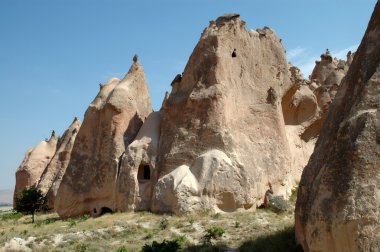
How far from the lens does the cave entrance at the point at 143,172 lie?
2120 centimetres

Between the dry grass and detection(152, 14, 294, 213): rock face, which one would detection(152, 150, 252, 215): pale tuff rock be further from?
the dry grass

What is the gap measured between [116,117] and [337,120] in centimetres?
1391

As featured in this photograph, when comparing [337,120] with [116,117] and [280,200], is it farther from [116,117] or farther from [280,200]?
[116,117]

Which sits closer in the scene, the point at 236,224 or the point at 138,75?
the point at 236,224

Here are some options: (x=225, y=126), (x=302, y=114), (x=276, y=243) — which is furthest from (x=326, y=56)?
(x=276, y=243)

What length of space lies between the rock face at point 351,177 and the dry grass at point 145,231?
544cm

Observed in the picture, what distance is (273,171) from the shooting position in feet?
67.3

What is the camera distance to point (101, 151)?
880 inches

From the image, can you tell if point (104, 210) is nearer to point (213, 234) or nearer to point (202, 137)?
point (202, 137)

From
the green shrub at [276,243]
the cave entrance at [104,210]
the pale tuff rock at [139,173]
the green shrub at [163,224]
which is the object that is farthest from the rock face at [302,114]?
the green shrub at [276,243]

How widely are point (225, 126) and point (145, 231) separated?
5630mm

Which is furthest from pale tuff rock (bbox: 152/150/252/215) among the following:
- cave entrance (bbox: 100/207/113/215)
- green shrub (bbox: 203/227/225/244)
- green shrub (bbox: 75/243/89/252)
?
green shrub (bbox: 75/243/89/252)

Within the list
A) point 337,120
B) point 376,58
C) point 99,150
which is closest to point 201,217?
point 99,150

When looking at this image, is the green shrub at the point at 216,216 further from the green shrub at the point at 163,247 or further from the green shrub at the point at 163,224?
the green shrub at the point at 163,247
